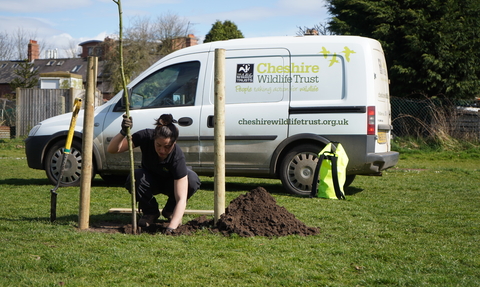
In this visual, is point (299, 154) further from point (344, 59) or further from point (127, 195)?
point (127, 195)

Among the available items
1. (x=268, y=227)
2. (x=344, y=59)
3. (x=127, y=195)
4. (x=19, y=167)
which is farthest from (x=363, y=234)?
(x=19, y=167)

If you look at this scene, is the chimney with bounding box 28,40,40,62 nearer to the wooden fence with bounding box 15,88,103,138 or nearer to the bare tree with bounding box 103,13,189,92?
the bare tree with bounding box 103,13,189,92

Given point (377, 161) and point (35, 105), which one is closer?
point (377, 161)

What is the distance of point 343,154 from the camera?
793cm

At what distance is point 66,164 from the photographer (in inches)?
354

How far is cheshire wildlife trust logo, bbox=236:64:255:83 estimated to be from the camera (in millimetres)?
8414

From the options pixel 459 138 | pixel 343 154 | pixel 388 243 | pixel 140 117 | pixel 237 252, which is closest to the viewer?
pixel 237 252

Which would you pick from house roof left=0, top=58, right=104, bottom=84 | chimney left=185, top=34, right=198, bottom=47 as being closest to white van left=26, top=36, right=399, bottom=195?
chimney left=185, top=34, right=198, bottom=47

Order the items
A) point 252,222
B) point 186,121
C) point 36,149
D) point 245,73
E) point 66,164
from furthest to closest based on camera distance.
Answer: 1. point 36,149
2. point 66,164
3. point 186,121
4. point 245,73
5. point 252,222

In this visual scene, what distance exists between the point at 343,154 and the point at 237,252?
12.9 feet

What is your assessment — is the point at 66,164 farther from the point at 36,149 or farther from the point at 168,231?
the point at 168,231

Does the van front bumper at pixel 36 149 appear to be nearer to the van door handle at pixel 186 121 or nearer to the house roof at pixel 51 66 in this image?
the van door handle at pixel 186 121

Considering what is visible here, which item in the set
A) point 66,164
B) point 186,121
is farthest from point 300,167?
point 66,164

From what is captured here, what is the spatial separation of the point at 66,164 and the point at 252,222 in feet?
16.0
